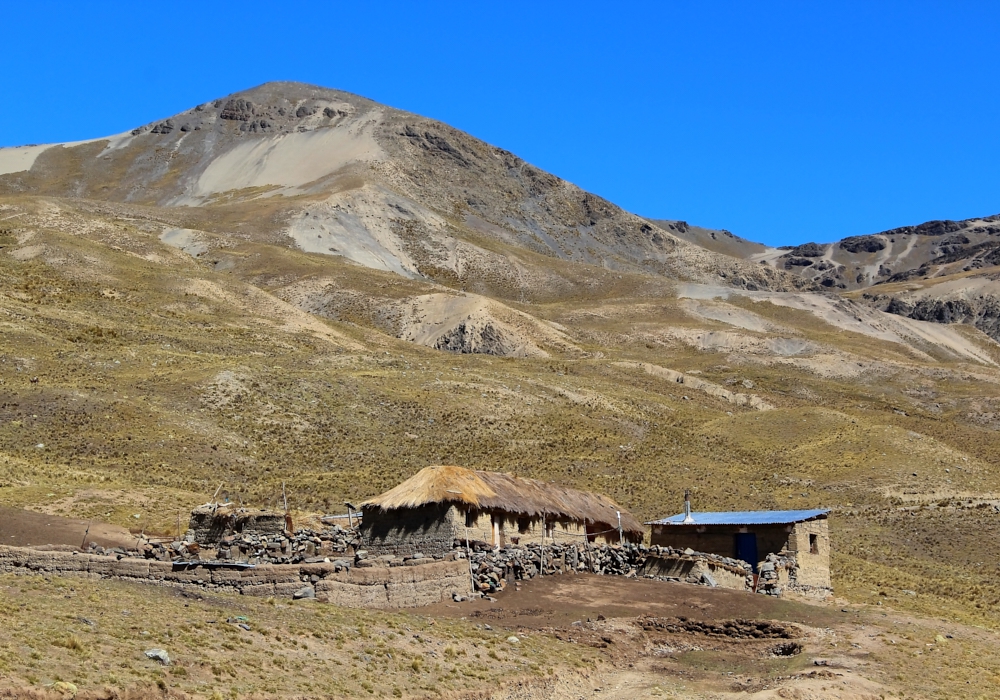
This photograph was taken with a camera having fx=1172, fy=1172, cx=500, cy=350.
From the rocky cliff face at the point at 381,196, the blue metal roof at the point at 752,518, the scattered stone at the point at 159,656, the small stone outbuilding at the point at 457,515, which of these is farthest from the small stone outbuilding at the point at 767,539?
the rocky cliff face at the point at 381,196

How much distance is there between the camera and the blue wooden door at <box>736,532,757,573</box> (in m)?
32.0

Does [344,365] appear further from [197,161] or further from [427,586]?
[197,161]

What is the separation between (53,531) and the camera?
28547 mm

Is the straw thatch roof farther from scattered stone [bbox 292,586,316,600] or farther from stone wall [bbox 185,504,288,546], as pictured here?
scattered stone [bbox 292,586,316,600]

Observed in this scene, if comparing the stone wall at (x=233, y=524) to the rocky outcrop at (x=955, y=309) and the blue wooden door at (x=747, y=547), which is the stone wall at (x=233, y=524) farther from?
the rocky outcrop at (x=955, y=309)

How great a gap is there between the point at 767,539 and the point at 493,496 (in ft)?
29.1

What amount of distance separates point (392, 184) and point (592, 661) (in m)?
148

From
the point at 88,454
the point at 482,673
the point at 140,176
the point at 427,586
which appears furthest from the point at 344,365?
the point at 140,176

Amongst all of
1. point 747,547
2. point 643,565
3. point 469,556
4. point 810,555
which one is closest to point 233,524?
point 469,556

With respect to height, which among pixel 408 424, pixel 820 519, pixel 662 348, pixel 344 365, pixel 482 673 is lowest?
pixel 482 673

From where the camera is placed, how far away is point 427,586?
2311cm

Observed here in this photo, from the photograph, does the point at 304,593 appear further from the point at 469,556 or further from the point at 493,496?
the point at 493,496

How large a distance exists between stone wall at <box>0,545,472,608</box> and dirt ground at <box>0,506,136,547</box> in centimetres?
468

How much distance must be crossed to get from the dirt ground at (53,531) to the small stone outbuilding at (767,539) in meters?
15.0
